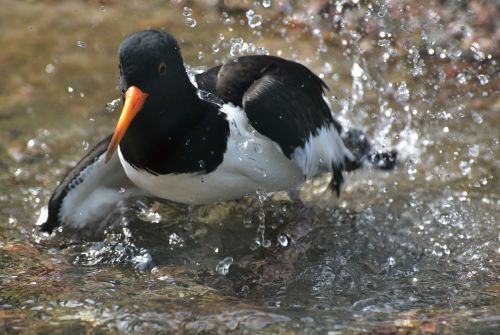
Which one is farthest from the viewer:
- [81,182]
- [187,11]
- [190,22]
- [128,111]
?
[187,11]

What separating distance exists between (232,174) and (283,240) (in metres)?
0.68

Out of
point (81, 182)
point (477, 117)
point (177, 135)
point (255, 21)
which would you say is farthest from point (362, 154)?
A: point (255, 21)

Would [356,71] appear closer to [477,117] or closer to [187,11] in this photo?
[477,117]

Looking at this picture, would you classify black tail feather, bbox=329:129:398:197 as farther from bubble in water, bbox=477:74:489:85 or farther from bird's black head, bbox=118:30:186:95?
bird's black head, bbox=118:30:186:95

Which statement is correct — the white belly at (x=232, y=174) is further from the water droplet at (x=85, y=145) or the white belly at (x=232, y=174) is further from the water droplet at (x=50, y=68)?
the water droplet at (x=50, y=68)

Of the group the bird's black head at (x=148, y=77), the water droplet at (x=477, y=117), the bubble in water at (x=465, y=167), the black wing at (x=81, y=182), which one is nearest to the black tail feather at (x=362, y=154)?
the bubble in water at (x=465, y=167)

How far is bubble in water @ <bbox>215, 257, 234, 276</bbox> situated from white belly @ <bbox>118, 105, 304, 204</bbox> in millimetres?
339

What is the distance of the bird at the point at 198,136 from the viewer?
156 inches

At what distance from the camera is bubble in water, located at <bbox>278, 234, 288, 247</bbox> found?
15.6ft

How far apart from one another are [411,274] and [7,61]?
13.4 ft

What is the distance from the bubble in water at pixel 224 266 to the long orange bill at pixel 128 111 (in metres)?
0.95

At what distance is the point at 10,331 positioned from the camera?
3469mm

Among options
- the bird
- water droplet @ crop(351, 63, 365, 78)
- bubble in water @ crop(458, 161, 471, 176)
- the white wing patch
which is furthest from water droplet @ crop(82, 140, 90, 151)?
bubble in water @ crop(458, 161, 471, 176)

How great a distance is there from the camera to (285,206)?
5203mm
